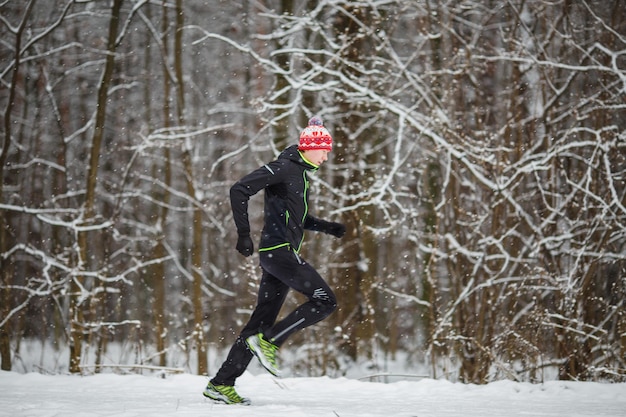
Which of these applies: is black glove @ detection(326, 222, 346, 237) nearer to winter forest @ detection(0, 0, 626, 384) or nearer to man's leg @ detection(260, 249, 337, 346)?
man's leg @ detection(260, 249, 337, 346)

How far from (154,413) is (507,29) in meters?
6.20

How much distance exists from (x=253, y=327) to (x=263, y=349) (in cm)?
19

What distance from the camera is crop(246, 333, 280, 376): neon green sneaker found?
12.4ft

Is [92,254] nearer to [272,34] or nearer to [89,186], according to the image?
[89,186]

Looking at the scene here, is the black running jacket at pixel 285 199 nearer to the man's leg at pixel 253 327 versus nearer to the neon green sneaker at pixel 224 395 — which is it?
the man's leg at pixel 253 327

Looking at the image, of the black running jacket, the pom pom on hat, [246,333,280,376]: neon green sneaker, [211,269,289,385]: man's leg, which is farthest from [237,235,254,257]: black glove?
the pom pom on hat

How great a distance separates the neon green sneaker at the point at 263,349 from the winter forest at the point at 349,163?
10.4ft

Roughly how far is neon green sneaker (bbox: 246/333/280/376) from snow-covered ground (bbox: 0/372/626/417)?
28 cm

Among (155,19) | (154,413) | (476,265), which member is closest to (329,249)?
(476,265)

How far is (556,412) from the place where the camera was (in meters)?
3.97

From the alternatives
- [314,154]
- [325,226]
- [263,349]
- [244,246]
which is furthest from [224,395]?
[314,154]

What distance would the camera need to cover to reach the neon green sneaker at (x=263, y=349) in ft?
12.4

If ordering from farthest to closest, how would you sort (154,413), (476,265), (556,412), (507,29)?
(507,29), (476,265), (556,412), (154,413)

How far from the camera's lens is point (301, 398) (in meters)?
4.63
